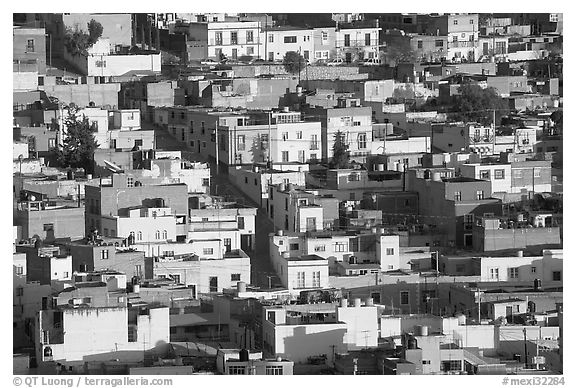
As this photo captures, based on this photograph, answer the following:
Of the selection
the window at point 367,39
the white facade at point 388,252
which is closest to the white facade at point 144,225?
the white facade at point 388,252

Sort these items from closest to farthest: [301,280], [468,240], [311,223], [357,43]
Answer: [301,280] < [468,240] < [311,223] < [357,43]

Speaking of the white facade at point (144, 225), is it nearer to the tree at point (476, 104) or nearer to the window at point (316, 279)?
the window at point (316, 279)

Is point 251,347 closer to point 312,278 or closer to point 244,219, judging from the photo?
point 312,278

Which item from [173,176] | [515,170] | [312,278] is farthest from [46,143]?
[312,278]

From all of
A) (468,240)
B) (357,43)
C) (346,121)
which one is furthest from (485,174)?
(357,43)

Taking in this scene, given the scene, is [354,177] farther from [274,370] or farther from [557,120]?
[274,370]

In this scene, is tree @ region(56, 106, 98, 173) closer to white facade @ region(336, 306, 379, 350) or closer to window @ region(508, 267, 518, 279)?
window @ region(508, 267, 518, 279)

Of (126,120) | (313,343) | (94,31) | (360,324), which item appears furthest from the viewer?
(94,31)

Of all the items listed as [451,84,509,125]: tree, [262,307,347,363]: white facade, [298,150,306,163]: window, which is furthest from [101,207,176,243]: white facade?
[451,84,509,125]: tree
